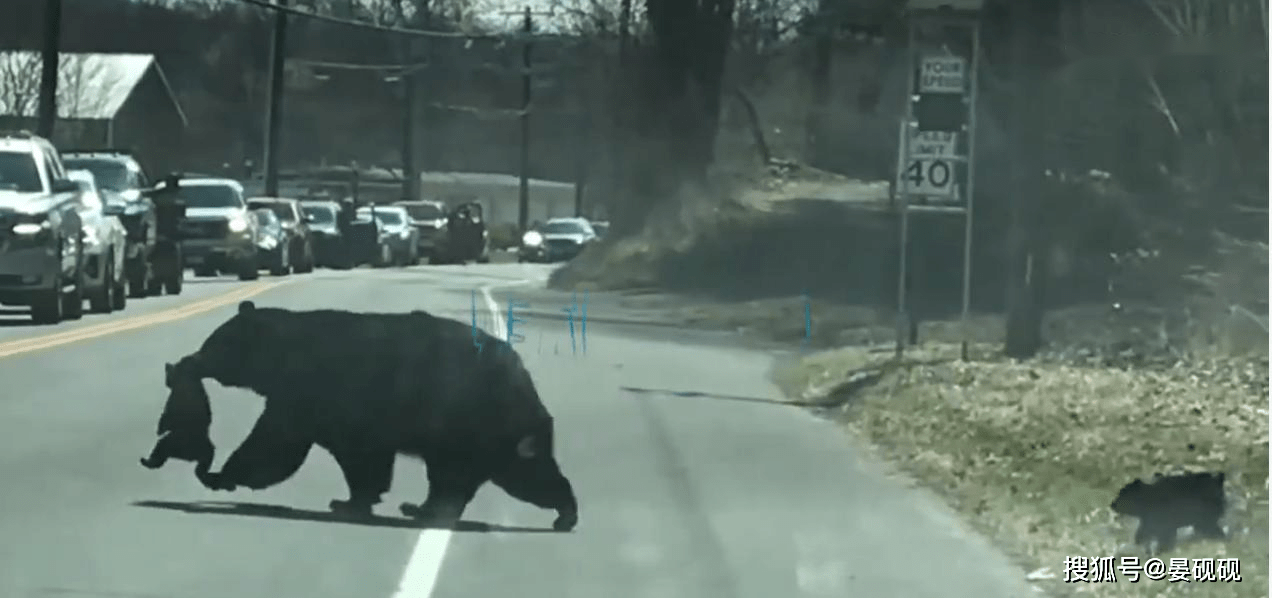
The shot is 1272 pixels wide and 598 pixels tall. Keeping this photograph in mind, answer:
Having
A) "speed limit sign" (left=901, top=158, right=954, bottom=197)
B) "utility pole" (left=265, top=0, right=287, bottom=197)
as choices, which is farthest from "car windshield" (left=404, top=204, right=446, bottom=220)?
"speed limit sign" (left=901, top=158, right=954, bottom=197)

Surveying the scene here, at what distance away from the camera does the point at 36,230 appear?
20.4 m

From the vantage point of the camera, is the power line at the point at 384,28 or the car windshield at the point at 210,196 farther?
the car windshield at the point at 210,196

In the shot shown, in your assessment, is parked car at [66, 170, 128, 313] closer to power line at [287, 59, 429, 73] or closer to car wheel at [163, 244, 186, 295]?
car wheel at [163, 244, 186, 295]

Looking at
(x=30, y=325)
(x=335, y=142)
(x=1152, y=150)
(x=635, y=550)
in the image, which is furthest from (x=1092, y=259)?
(x=635, y=550)

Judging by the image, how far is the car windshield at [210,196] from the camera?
1751 cm

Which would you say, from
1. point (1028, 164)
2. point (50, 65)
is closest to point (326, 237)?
point (1028, 164)

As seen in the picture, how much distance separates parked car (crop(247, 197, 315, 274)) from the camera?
17484 millimetres

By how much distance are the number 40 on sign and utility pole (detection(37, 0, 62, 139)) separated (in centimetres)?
1103

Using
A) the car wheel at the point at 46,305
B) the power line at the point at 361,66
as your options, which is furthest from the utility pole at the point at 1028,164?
the car wheel at the point at 46,305

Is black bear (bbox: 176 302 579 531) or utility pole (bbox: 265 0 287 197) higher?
utility pole (bbox: 265 0 287 197)

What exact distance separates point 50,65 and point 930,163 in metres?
12.2

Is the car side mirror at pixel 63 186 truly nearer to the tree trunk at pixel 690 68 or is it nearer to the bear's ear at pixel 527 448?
the tree trunk at pixel 690 68

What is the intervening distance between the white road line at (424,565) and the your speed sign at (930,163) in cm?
887

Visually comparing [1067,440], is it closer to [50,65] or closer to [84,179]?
[84,179]
